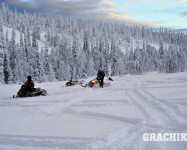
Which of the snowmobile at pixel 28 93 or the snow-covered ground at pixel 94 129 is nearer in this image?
the snow-covered ground at pixel 94 129

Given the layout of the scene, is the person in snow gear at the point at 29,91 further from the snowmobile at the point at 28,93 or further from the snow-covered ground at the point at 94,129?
the snow-covered ground at the point at 94,129

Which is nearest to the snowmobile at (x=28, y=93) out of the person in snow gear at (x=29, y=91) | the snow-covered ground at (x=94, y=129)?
the person in snow gear at (x=29, y=91)

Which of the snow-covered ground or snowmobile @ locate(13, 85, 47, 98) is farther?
snowmobile @ locate(13, 85, 47, 98)

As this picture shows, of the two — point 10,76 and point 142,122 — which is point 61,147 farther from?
point 10,76

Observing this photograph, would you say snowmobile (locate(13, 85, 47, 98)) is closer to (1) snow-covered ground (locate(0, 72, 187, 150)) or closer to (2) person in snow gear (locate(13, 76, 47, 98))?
(2) person in snow gear (locate(13, 76, 47, 98))

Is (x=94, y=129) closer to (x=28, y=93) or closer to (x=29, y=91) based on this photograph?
(x=28, y=93)

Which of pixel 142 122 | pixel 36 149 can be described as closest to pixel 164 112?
pixel 142 122

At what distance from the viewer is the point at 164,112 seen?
698cm

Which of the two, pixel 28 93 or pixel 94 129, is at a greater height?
pixel 94 129

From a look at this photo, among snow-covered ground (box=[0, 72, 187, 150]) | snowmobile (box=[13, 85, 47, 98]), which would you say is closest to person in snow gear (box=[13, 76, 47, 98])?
snowmobile (box=[13, 85, 47, 98])

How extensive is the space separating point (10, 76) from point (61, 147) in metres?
44.2

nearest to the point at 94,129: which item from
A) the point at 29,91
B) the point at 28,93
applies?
the point at 28,93

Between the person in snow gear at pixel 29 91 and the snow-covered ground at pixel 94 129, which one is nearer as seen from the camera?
the snow-covered ground at pixel 94 129

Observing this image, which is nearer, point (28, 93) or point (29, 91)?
point (28, 93)
